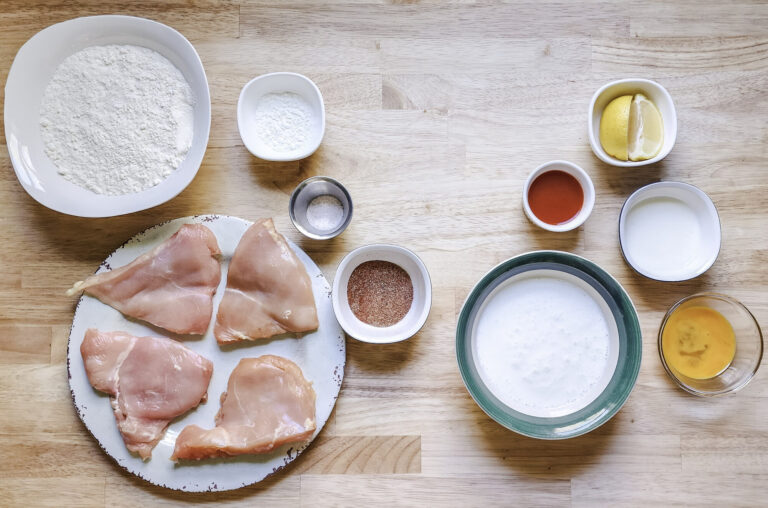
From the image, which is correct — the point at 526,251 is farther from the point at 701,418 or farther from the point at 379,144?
the point at 701,418

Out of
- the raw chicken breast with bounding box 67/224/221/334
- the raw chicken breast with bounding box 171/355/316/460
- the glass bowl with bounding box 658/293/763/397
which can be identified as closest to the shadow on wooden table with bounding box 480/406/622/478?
the glass bowl with bounding box 658/293/763/397

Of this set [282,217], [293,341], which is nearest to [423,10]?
[282,217]

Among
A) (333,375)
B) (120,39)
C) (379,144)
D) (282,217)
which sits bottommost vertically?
(333,375)

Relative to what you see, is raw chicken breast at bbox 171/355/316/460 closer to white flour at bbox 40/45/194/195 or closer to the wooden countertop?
the wooden countertop

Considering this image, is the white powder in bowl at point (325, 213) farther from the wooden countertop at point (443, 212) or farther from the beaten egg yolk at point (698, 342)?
the beaten egg yolk at point (698, 342)

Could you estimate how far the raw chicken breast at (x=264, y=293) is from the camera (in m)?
1.36

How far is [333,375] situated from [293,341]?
13 centimetres

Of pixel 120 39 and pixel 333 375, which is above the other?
pixel 120 39

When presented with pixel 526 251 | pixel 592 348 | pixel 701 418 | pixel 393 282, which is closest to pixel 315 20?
pixel 393 282

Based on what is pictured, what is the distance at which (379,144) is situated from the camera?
1.45 meters

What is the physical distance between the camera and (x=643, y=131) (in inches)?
54.2

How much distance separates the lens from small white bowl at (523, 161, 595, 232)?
4.46 feet

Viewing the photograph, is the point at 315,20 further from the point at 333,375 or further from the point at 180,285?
the point at 333,375

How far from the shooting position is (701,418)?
1420mm
